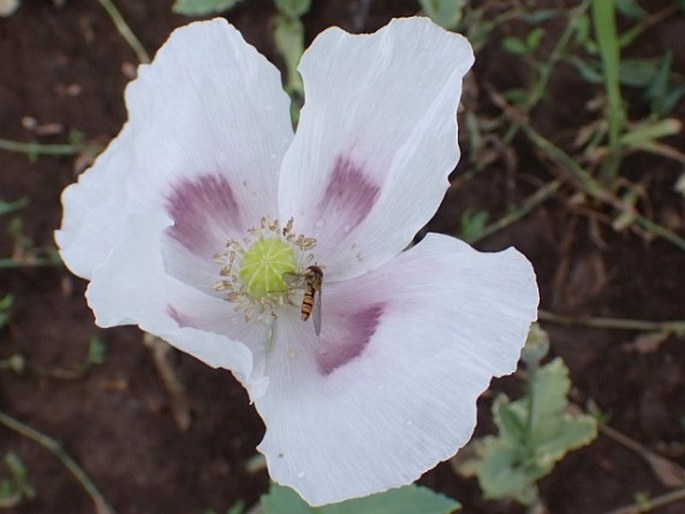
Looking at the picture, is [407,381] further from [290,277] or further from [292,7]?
[292,7]

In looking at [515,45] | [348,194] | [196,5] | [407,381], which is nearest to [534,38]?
[515,45]

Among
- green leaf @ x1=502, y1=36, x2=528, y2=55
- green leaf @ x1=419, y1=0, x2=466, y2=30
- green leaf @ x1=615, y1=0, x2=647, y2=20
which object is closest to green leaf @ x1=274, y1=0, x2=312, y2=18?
green leaf @ x1=419, y1=0, x2=466, y2=30

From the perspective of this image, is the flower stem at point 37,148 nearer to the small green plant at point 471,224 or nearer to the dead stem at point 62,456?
the dead stem at point 62,456

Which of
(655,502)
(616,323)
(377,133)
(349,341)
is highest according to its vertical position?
(377,133)

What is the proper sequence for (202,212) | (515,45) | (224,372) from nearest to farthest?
(202,212) → (224,372) → (515,45)

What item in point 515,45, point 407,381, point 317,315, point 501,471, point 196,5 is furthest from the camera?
point 515,45
